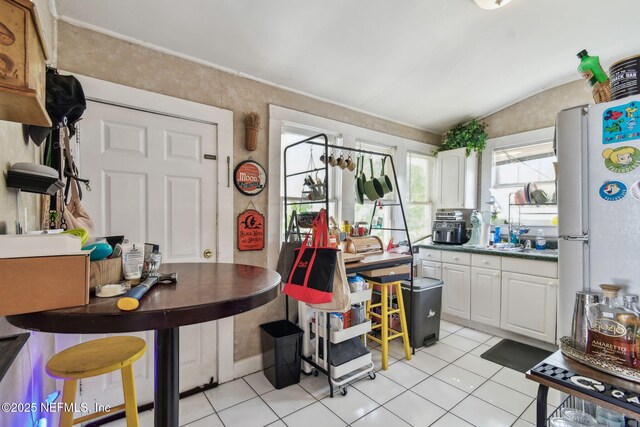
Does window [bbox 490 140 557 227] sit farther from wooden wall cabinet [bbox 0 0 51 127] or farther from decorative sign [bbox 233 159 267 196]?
wooden wall cabinet [bbox 0 0 51 127]

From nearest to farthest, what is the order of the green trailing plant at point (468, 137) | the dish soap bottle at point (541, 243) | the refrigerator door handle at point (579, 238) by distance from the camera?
the refrigerator door handle at point (579, 238) → the dish soap bottle at point (541, 243) → the green trailing plant at point (468, 137)

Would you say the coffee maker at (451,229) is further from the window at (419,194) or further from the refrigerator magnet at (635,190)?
the refrigerator magnet at (635,190)

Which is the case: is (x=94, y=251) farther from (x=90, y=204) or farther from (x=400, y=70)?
(x=400, y=70)

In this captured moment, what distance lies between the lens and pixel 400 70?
8.57ft

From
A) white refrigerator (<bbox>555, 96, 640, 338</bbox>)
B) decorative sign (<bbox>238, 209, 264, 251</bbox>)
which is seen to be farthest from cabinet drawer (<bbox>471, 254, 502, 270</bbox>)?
decorative sign (<bbox>238, 209, 264, 251</bbox>)

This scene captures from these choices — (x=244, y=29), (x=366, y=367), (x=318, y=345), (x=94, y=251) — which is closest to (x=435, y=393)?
(x=366, y=367)

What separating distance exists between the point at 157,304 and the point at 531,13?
293cm

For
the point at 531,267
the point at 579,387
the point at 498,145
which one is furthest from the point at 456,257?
the point at 579,387

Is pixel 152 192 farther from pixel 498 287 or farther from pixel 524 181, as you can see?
pixel 524 181

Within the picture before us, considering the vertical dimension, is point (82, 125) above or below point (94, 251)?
above

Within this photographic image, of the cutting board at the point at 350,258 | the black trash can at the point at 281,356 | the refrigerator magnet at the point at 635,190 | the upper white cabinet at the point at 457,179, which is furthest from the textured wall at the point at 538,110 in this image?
the black trash can at the point at 281,356

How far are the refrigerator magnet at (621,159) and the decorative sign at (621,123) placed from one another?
37 mm

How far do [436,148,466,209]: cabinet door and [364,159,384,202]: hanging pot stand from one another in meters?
1.43

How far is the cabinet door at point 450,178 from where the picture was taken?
148 inches
